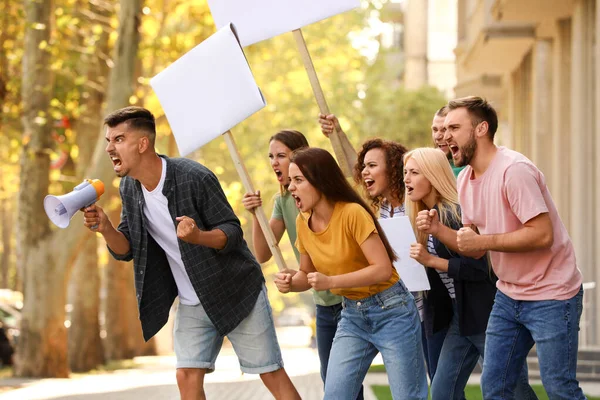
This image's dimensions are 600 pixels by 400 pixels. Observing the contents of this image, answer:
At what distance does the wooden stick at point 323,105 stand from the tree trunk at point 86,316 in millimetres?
14773

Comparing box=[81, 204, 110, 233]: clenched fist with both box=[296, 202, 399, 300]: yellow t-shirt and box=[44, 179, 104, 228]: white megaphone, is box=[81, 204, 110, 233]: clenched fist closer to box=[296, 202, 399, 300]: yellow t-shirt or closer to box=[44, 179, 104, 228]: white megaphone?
box=[44, 179, 104, 228]: white megaphone

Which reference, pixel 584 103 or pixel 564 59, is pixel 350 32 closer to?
pixel 564 59

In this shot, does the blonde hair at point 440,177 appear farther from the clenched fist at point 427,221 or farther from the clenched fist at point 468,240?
the clenched fist at point 468,240

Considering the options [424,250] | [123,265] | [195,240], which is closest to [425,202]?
[424,250]

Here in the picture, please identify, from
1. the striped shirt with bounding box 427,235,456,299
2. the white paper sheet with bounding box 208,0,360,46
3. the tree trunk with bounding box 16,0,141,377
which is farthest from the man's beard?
the tree trunk with bounding box 16,0,141,377

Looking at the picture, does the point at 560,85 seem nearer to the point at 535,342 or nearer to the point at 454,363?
the point at 454,363

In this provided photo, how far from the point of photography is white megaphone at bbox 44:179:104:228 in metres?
6.62

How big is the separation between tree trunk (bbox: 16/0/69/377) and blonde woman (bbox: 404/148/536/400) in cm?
1179

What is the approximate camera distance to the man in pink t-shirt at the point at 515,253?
232 inches

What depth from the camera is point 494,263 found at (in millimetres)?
6270

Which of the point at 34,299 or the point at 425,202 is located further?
the point at 34,299

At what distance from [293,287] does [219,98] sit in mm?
1276

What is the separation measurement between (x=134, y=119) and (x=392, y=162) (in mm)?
1627

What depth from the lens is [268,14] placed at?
7586mm
